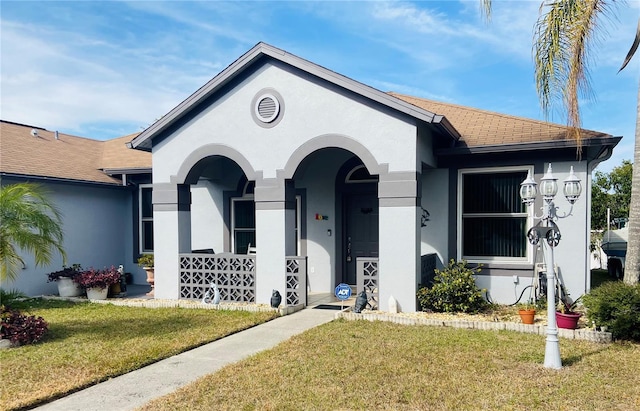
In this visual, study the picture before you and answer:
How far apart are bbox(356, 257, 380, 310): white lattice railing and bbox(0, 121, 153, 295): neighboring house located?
701cm

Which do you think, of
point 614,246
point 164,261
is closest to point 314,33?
point 164,261

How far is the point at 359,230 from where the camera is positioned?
11500mm

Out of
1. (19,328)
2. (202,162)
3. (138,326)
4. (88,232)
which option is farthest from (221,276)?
(88,232)

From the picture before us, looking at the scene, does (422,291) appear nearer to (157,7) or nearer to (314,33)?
(314,33)

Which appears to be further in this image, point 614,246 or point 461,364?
point 614,246

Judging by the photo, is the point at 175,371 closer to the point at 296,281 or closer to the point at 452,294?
the point at 296,281

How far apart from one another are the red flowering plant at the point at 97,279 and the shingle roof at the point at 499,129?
8.82 meters

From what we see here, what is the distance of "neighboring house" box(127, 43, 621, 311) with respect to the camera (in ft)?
28.7

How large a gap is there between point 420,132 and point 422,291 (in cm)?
308

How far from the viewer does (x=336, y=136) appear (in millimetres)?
9156

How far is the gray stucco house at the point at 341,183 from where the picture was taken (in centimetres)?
877

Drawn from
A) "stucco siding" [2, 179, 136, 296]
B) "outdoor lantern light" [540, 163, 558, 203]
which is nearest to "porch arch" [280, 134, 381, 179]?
"outdoor lantern light" [540, 163, 558, 203]

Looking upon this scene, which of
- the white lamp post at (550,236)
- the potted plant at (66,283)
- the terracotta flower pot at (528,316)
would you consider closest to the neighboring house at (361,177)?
the terracotta flower pot at (528,316)

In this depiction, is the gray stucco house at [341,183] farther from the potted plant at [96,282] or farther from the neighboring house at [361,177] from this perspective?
the potted plant at [96,282]
